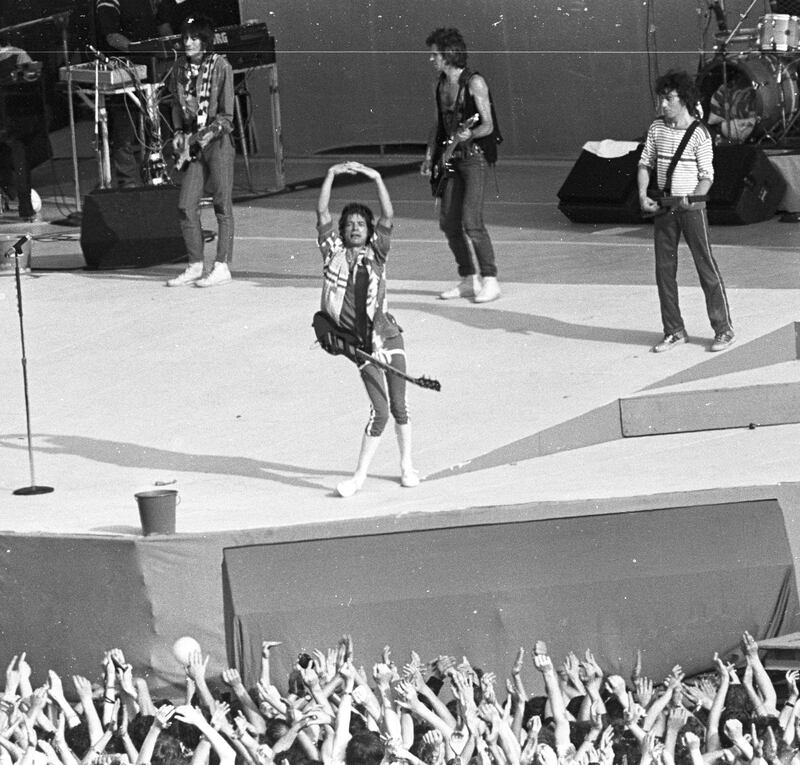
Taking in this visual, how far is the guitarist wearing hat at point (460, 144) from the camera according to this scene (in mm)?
11844

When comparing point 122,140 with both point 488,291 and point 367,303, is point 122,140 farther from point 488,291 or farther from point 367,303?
point 367,303

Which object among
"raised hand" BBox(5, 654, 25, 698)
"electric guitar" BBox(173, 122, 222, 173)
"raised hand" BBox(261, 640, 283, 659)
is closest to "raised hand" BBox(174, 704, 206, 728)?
"raised hand" BBox(5, 654, 25, 698)

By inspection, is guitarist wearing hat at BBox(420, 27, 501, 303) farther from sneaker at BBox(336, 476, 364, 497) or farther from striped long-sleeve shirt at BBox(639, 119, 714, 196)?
sneaker at BBox(336, 476, 364, 497)

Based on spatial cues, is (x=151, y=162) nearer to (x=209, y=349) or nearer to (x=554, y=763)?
(x=209, y=349)

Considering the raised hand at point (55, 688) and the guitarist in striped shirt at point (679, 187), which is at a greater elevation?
the guitarist in striped shirt at point (679, 187)

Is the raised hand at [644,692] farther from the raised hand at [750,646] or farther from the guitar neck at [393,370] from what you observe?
the guitar neck at [393,370]

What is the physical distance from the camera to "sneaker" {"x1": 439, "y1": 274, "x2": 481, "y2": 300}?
1268 cm

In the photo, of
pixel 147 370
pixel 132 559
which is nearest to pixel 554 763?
pixel 132 559

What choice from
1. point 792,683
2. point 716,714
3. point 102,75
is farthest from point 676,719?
point 102,75

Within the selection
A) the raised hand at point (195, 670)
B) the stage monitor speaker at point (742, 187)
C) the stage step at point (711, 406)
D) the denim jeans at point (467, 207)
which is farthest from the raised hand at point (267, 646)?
the stage monitor speaker at point (742, 187)

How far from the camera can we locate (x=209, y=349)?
1230 cm

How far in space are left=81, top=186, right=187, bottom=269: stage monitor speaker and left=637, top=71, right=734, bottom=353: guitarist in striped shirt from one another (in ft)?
→ 16.5

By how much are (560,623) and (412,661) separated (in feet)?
2.47

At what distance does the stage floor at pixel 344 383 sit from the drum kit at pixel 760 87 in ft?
5.67
